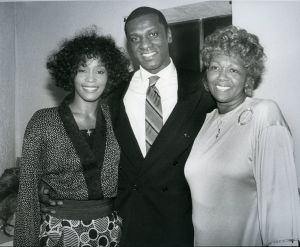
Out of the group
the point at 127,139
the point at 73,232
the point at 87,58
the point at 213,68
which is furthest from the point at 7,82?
the point at 213,68

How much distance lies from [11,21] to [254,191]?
2.87 meters

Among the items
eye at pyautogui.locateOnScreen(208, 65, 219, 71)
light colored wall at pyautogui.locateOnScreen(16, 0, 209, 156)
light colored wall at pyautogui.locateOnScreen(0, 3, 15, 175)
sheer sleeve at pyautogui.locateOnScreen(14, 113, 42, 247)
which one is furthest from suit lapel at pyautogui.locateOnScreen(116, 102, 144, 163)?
light colored wall at pyautogui.locateOnScreen(0, 3, 15, 175)

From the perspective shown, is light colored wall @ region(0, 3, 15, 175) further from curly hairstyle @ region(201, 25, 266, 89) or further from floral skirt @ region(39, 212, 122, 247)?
curly hairstyle @ region(201, 25, 266, 89)

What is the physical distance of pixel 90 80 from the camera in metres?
1.87

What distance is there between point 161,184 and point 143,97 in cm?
53

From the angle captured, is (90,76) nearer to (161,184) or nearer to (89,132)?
(89,132)

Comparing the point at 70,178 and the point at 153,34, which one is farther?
the point at 153,34

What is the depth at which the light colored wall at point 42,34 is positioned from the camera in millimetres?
2866

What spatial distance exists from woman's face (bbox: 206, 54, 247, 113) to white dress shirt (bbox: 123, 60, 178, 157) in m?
0.35

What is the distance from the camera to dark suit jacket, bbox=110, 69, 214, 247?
1829 mm

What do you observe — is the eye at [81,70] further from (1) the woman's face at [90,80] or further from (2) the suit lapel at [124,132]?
(2) the suit lapel at [124,132]

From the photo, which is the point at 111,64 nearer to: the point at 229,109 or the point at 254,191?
the point at 229,109

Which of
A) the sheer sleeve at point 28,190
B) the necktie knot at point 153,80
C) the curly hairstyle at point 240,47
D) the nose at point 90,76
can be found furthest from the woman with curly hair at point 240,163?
the sheer sleeve at point 28,190

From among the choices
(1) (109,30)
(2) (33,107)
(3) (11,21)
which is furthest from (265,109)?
(3) (11,21)
